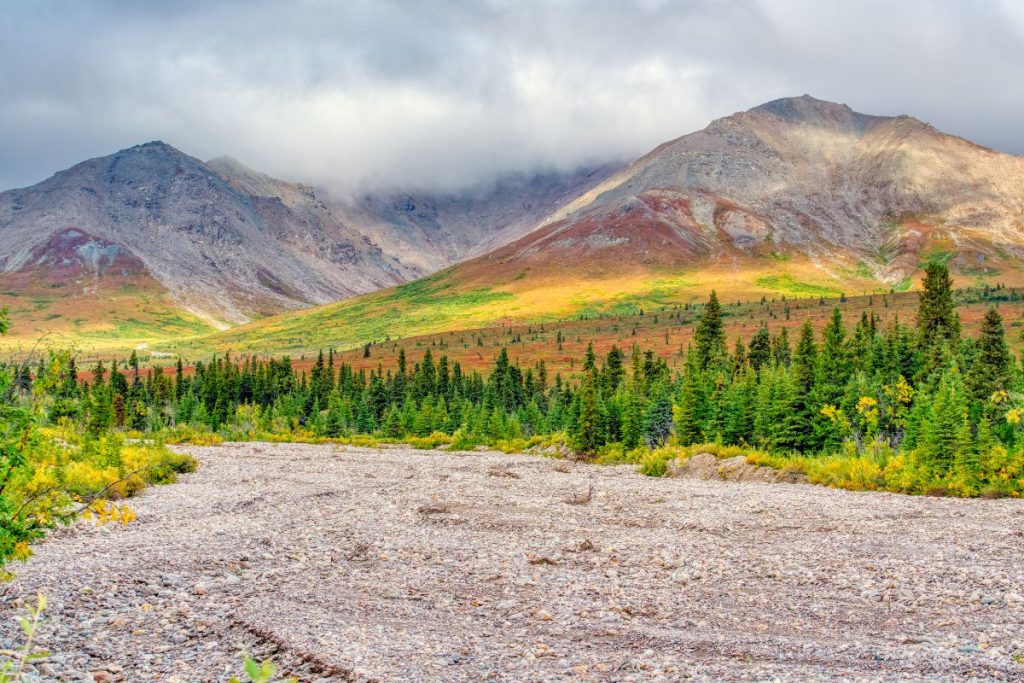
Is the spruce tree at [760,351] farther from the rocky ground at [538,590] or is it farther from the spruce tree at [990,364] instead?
the rocky ground at [538,590]

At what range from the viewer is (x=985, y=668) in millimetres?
13484

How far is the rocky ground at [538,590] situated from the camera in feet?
47.2

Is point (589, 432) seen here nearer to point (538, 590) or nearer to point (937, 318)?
point (937, 318)

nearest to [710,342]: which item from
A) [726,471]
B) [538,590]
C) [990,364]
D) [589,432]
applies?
[589,432]

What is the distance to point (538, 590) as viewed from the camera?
20422 mm

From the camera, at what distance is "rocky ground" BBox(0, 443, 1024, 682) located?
14.4 metres

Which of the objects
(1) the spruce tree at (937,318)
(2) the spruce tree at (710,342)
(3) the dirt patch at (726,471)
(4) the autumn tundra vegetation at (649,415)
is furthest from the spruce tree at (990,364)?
(2) the spruce tree at (710,342)

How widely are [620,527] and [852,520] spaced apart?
8.68 m

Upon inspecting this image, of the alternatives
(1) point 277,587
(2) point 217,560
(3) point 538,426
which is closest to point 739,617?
(1) point 277,587

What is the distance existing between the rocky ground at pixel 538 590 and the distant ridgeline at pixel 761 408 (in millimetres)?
4633

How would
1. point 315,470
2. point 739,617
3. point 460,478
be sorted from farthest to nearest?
point 315,470, point 460,478, point 739,617

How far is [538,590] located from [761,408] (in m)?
45.0

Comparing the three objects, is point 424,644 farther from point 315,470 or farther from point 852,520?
point 315,470

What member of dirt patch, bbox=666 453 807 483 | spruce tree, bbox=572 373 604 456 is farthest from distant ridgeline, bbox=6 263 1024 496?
dirt patch, bbox=666 453 807 483
